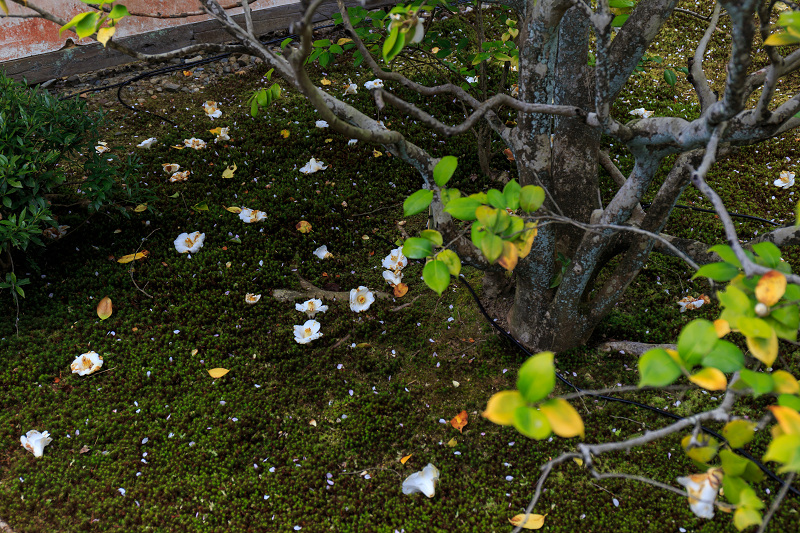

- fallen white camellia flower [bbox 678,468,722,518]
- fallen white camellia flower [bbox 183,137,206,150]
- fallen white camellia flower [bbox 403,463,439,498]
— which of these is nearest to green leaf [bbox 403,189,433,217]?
fallen white camellia flower [bbox 678,468,722,518]

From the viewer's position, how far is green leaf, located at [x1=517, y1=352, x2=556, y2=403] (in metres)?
0.76

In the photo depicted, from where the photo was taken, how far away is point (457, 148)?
3117mm

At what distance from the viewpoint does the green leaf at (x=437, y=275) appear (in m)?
1.14

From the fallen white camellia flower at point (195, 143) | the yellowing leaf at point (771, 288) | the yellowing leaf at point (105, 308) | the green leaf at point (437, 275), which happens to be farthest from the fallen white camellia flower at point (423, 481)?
the fallen white camellia flower at point (195, 143)

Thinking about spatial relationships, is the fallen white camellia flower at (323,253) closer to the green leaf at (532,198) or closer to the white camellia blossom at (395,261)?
the white camellia blossom at (395,261)

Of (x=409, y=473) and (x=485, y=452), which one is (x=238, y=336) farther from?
(x=485, y=452)

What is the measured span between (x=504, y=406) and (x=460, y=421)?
113 cm

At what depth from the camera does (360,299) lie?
7.62 ft

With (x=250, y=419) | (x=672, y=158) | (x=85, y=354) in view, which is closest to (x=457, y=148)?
(x=672, y=158)

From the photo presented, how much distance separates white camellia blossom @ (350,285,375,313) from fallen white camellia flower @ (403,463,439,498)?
810 millimetres

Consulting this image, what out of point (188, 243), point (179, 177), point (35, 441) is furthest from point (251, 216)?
point (35, 441)

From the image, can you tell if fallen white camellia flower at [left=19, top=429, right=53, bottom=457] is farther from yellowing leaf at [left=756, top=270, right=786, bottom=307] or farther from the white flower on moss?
yellowing leaf at [left=756, top=270, right=786, bottom=307]

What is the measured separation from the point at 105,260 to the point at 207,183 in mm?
694

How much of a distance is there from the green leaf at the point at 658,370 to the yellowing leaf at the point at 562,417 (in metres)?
0.13
